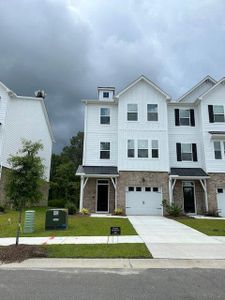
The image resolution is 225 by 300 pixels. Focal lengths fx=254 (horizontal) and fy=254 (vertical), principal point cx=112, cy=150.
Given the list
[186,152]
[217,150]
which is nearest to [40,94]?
[186,152]

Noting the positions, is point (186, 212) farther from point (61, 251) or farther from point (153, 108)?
point (61, 251)

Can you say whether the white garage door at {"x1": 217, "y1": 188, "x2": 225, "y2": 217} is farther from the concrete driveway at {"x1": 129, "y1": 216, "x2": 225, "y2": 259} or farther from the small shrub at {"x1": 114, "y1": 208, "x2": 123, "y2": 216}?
the concrete driveway at {"x1": 129, "y1": 216, "x2": 225, "y2": 259}

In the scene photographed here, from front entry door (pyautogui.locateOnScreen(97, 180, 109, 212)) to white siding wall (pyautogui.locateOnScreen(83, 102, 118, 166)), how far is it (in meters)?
1.70

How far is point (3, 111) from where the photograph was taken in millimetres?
22516

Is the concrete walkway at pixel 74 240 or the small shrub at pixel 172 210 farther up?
the small shrub at pixel 172 210

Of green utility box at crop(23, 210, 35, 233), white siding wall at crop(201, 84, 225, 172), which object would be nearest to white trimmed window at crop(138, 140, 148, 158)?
white siding wall at crop(201, 84, 225, 172)

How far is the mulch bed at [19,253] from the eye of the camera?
23.5 ft

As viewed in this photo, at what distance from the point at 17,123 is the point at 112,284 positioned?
870 inches

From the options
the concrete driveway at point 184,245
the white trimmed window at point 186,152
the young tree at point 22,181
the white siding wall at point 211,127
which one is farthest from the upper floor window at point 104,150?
the young tree at point 22,181

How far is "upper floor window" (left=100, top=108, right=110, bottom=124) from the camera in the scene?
2256 cm

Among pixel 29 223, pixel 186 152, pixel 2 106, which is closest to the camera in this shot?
pixel 29 223

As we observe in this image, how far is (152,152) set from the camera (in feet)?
68.7

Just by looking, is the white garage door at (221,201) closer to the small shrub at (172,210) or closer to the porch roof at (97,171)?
the small shrub at (172,210)

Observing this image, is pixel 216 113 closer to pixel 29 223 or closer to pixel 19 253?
pixel 29 223
